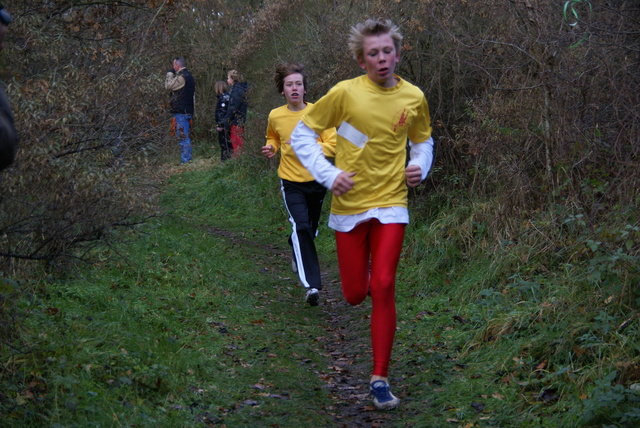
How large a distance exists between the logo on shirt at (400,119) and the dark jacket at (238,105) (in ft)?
39.2

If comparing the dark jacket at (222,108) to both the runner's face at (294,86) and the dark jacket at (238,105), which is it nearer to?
the dark jacket at (238,105)

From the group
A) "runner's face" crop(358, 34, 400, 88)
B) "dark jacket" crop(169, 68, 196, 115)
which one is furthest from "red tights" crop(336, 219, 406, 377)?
"dark jacket" crop(169, 68, 196, 115)

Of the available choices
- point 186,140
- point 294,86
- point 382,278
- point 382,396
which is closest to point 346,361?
point 382,396

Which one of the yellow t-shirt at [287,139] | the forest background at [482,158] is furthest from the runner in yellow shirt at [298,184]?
the forest background at [482,158]

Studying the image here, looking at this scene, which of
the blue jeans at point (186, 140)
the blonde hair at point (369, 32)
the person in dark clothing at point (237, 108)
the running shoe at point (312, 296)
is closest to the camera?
the blonde hair at point (369, 32)

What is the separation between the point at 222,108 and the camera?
1817cm

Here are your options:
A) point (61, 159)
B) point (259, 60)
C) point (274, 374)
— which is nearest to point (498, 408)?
point (274, 374)

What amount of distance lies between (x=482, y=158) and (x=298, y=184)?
2238 millimetres

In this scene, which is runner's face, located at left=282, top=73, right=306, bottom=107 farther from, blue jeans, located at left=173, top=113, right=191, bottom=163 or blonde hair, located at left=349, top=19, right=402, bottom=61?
blue jeans, located at left=173, top=113, right=191, bottom=163

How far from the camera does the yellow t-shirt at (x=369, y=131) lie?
497 cm

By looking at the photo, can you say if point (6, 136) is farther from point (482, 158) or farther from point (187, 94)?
point (187, 94)

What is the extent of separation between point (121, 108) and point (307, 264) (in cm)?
230

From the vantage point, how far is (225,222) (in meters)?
13.5

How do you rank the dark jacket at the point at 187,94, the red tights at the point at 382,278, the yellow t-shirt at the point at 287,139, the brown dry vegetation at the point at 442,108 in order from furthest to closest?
the dark jacket at the point at 187,94, the yellow t-shirt at the point at 287,139, the brown dry vegetation at the point at 442,108, the red tights at the point at 382,278
